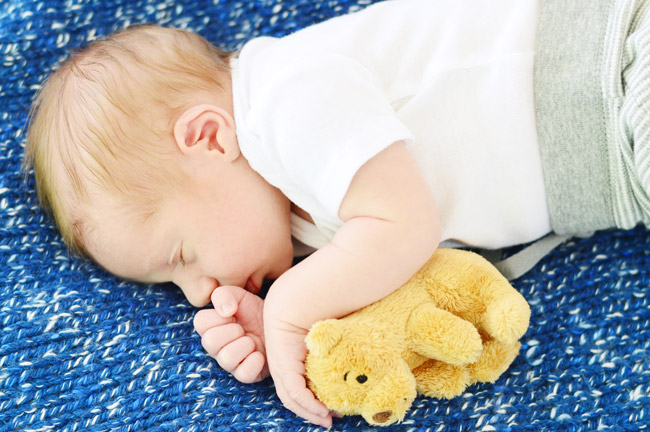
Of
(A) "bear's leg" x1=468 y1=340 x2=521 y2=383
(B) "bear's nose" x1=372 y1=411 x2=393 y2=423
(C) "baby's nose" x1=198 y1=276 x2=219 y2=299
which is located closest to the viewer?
(B) "bear's nose" x1=372 y1=411 x2=393 y2=423

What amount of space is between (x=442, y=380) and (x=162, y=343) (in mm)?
450

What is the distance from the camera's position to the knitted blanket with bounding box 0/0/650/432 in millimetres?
976

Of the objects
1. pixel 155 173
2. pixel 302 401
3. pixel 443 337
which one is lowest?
pixel 302 401

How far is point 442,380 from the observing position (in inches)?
38.7

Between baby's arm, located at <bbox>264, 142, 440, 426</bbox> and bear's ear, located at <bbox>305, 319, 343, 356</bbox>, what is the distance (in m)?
0.07

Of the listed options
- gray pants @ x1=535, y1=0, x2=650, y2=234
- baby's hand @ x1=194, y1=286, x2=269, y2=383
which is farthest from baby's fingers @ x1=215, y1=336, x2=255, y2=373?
gray pants @ x1=535, y1=0, x2=650, y2=234

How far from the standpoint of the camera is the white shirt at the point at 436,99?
1035mm

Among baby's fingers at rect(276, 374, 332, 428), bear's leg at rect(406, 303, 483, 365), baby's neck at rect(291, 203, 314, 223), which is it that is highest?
baby's neck at rect(291, 203, 314, 223)

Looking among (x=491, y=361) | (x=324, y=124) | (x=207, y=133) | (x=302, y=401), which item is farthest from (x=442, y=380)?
(x=207, y=133)

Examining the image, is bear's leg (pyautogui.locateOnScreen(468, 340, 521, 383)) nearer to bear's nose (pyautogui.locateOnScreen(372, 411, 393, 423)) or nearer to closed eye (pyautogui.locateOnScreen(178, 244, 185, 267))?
bear's nose (pyautogui.locateOnScreen(372, 411, 393, 423))

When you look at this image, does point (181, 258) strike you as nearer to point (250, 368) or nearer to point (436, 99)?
point (250, 368)

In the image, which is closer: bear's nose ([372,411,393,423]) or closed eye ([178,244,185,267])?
bear's nose ([372,411,393,423])

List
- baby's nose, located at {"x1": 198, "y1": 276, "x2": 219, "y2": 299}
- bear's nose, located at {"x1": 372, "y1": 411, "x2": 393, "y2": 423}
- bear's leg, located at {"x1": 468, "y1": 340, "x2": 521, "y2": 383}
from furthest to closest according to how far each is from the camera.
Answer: baby's nose, located at {"x1": 198, "y1": 276, "x2": 219, "y2": 299} → bear's leg, located at {"x1": 468, "y1": 340, "x2": 521, "y2": 383} → bear's nose, located at {"x1": 372, "y1": 411, "x2": 393, "y2": 423}

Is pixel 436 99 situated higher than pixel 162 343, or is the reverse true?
pixel 436 99
